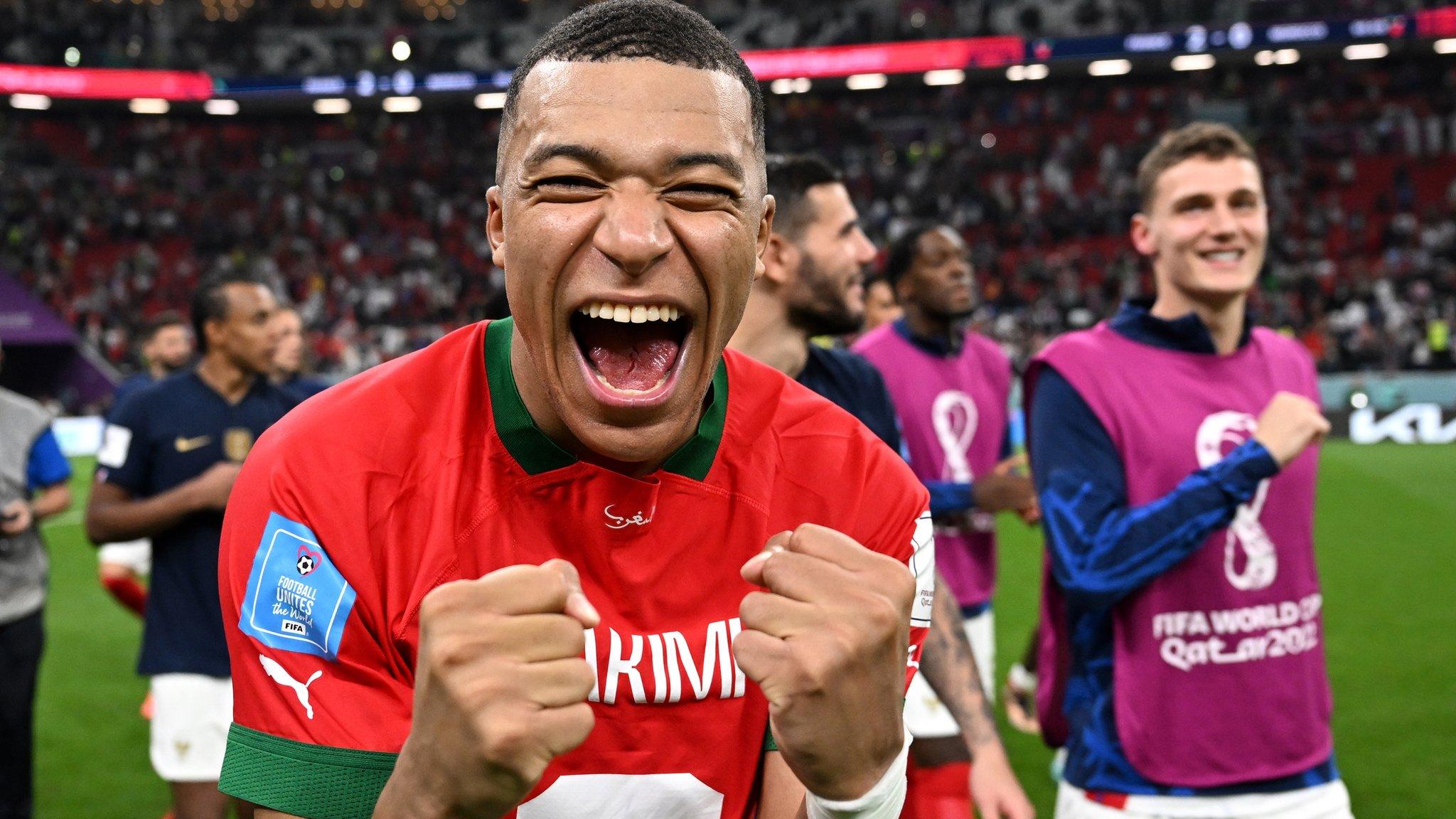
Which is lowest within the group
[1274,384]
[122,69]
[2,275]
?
[1274,384]

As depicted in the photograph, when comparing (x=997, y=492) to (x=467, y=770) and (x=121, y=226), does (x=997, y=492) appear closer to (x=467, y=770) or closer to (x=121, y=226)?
(x=467, y=770)

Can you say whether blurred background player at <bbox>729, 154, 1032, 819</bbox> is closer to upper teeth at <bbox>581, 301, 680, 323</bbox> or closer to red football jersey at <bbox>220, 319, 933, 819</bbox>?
red football jersey at <bbox>220, 319, 933, 819</bbox>

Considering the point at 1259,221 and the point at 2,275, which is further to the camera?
the point at 2,275

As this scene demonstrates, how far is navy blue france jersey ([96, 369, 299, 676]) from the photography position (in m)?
4.59

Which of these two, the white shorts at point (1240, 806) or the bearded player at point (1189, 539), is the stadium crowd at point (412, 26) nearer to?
the bearded player at point (1189, 539)

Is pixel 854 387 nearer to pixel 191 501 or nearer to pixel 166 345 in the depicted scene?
pixel 191 501

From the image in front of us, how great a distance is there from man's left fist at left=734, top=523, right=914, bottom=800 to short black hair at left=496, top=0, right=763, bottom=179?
0.63 metres

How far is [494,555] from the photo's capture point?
1.71 metres

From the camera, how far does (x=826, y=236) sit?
12.4 ft

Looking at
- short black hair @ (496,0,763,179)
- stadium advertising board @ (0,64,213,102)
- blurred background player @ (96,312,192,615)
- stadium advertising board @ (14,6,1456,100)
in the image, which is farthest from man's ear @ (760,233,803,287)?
stadium advertising board @ (0,64,213,102)

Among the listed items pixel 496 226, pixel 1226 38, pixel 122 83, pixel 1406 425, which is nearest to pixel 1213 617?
pixel 496 226

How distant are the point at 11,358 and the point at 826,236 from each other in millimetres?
31291

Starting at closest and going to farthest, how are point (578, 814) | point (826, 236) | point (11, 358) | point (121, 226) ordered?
1. point (578, 814)
2. point (826, 236)
3. point (11, 358)
4. point (121, 226)

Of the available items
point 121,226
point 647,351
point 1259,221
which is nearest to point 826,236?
point 1259,221
